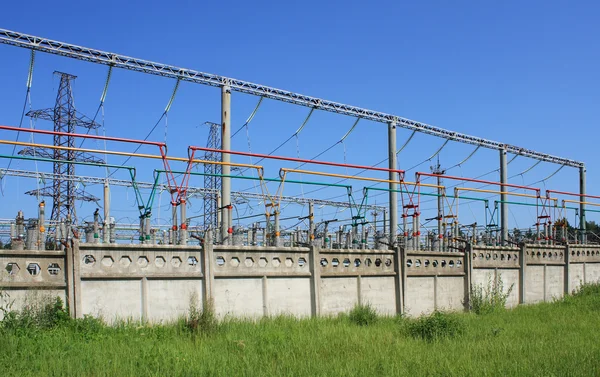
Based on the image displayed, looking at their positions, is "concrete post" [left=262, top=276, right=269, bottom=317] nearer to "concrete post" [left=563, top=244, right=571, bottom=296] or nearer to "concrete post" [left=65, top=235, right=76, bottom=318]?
"concrete post" [left=65, top=235, right=76, bottom=318]

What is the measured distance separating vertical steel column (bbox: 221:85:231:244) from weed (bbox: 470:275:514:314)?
355 inches

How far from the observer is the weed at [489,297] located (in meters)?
20.2

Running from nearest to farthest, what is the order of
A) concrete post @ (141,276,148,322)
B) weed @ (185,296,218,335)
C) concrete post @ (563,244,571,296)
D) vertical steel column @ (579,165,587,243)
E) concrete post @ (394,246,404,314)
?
weed @ (185,296,218,335)
concrete post @ (141,276,148,322)
concrete post @ (394,246,404,314)
concrete post @ (563,244,571,296)
vertical steel column @ (579,165,587,243)

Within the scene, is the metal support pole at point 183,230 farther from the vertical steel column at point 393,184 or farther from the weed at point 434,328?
the vertical steel column at point 393,184

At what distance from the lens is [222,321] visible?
44.8 feet

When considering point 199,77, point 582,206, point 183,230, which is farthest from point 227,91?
point 582,206

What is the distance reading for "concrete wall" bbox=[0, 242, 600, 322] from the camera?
12.2m

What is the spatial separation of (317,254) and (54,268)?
685 centimetres

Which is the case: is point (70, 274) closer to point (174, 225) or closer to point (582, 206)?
point (174, 225)

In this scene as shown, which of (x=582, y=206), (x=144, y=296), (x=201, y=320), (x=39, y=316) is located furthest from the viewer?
(x=582, y=206)

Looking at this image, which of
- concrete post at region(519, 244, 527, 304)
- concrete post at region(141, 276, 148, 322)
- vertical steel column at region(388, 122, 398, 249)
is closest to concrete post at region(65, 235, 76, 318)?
concrete post at region(141, 276, 148, 322)

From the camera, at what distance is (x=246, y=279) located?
48.8 ft

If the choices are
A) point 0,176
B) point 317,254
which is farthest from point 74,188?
point 317,254

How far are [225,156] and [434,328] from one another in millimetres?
9557
